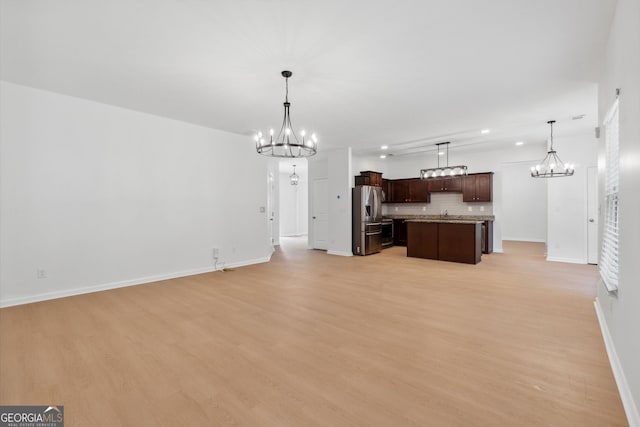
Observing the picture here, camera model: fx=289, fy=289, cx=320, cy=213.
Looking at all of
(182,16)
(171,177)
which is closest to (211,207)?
(171,177)

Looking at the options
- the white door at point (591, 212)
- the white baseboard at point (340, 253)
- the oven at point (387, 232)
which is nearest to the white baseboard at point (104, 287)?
the white baseboard at point (340, 253)

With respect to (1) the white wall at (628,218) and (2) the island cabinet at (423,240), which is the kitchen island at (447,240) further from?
(1) the white wall at (628,218)

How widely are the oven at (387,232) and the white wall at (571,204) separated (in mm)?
4148

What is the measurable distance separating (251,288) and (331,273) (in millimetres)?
1712

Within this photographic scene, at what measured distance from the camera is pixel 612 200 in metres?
2.66

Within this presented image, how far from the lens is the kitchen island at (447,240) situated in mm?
6566

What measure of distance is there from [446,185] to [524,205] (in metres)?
4.12

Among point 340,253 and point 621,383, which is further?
point 340,253

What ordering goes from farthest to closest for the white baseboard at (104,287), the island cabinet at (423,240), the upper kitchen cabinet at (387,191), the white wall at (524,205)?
1. the white wall at (524,205)
2. the upper kitchen cabinet at (387,191)
3. the island cabinet at (423,240)
4. the white baseboard at (104,287)

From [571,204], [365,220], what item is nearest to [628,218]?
[365,220]

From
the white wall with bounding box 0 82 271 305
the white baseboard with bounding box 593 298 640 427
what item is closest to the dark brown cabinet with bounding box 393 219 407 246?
the white wall with bounding box 0 82 271 305

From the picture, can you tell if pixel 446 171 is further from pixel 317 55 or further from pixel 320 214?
pixel 317 55

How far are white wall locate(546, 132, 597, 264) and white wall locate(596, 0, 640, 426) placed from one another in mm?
5325

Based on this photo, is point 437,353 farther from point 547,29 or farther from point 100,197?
point 100,197
